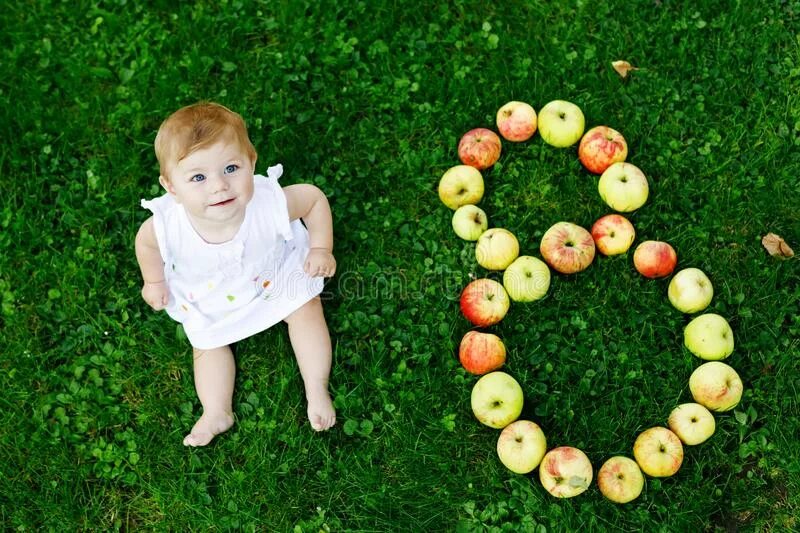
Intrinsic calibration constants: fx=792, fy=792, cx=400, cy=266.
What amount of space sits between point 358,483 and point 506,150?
1.82 m

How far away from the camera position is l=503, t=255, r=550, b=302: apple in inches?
143

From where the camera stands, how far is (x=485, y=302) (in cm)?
357

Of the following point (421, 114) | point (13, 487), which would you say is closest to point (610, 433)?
point (421, 114)

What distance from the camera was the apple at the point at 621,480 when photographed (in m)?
3.23

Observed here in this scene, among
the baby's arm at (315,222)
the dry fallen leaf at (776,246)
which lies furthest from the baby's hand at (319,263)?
the dry fallen leaf at (776,246)

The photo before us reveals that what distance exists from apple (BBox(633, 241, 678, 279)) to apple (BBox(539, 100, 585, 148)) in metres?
0.68

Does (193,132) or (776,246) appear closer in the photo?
(193,132)

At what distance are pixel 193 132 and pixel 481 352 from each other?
153cm

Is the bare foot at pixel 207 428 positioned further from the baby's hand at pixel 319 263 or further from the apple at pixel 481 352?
the apple at pixel 481 352

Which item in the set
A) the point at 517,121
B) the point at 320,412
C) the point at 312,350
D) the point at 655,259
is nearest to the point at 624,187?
the point at 655,259

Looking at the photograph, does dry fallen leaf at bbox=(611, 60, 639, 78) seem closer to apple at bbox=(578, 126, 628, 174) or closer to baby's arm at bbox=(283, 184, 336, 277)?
apple at bbox=(578, 126, 628, 174)

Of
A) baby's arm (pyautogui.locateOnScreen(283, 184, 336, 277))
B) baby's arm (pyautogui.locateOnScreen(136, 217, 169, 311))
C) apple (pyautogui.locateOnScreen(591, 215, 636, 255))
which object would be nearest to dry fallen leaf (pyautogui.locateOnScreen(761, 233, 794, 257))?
apple (pyautogui.locateOnScreen(591, 215, 636, 255))

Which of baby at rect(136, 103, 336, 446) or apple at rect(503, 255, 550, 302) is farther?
apple at rect(503, 255, 550, 302)

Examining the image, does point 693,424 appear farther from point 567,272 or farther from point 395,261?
point 395,261
